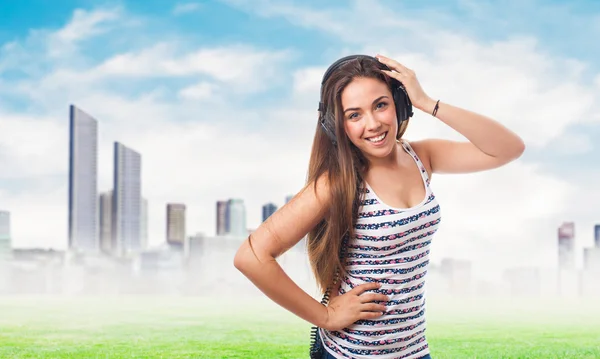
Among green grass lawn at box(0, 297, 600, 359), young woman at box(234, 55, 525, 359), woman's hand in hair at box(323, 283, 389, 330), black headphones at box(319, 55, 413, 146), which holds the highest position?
black headphones at box(319, 55, 413, 146)

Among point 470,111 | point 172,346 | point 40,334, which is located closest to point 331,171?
point 470,111

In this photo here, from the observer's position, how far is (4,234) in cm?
975

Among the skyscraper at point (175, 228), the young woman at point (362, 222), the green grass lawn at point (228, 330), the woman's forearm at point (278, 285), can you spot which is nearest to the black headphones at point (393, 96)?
the young woman at point (362, 222)

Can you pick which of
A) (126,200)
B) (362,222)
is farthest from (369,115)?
(126,200)

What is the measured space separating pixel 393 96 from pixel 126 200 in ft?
32.5

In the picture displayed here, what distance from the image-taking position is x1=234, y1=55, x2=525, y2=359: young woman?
64.1 inches

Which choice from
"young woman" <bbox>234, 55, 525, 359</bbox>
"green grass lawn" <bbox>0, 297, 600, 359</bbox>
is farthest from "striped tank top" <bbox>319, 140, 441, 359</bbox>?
"green grass lawn" <bbox>0, 297, 600, 359</bbox>

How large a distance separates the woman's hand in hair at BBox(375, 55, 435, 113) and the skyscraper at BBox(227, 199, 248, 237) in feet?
25.6

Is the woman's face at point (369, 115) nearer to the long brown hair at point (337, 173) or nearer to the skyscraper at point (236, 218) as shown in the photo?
the long brown hair at point (337, 173)

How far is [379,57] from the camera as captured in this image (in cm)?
167

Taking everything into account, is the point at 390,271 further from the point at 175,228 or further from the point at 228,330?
the point at 175,228

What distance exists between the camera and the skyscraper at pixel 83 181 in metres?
10.6

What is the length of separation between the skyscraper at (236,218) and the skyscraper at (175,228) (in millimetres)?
793

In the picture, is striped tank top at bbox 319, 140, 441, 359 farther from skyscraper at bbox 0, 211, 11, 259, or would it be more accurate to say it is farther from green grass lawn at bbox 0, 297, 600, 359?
skyscraper at bbox 0, 211, 11, 259
